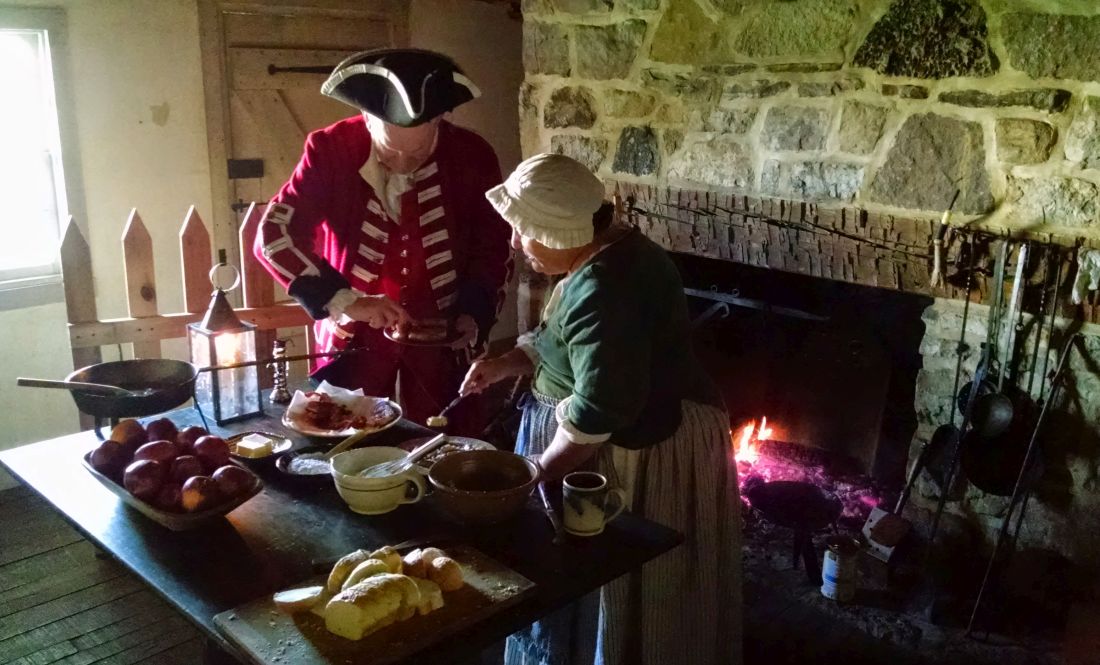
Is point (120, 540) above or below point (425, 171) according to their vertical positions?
below

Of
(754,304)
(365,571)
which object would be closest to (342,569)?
(365,571)

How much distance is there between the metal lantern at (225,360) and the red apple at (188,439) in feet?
0.90

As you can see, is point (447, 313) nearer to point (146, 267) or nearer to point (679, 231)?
point (679, 231)

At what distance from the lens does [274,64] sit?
156 inches

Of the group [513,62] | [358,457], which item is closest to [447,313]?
[358,457]

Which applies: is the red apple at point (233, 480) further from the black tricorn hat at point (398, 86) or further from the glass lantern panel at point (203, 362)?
the black tricorn hat at point (398, 86)

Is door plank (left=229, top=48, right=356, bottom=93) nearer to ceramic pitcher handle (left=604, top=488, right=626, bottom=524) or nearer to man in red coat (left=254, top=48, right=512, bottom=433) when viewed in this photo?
man in red coat (left=254, top=48, right=512, bottom=433)

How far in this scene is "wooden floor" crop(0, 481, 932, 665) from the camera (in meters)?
2.45

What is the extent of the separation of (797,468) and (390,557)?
2.26 metres

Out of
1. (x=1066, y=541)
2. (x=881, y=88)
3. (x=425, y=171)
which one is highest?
(x=881, y=88)

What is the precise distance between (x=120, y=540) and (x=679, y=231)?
2053mm

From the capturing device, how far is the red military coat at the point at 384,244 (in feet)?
7.97

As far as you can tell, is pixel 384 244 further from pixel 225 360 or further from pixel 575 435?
pixel 575 435

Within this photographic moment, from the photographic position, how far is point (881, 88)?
2561 millimetres
